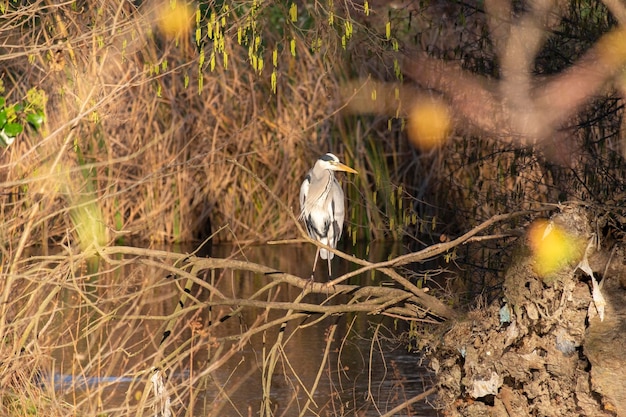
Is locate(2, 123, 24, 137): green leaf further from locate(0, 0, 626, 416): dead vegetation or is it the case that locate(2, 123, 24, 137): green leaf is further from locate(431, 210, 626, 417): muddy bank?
locate(431, 210, 626, 417): muddy bank

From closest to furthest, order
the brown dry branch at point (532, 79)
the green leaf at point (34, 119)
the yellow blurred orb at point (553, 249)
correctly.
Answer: the yellow blurred orb at point (553, 249)
the brown dry branch at point (532, 79)
the green leaf at point (34, 119)

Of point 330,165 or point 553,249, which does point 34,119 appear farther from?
point 553,249

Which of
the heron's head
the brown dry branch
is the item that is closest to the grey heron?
the heron's head

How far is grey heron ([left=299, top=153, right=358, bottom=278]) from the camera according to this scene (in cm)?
1085

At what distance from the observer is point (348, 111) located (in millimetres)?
19219

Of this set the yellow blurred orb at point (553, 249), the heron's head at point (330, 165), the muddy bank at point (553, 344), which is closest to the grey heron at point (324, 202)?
the heron's head at point (330, 165)

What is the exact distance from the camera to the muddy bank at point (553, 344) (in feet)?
21.7

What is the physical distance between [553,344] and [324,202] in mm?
4267

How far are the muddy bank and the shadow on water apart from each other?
644mm

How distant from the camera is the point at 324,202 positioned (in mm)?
10914

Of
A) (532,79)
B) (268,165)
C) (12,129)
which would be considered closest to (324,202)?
(532,79)

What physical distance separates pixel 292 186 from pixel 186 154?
152cm

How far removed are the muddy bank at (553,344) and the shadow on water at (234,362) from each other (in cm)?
64

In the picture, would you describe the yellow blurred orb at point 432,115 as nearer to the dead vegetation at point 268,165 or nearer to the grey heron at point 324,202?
the dead vegetation at point 268,165
